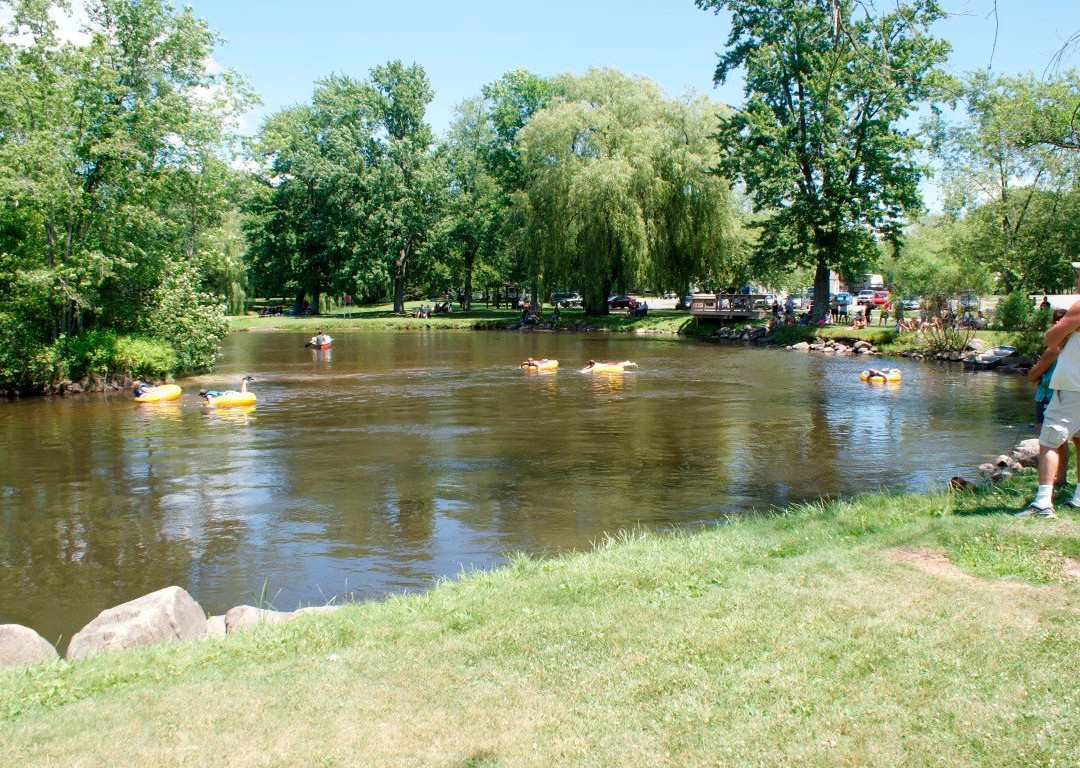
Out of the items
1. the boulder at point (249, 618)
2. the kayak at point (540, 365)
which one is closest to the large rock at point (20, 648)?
the boulder at point (249, 618)

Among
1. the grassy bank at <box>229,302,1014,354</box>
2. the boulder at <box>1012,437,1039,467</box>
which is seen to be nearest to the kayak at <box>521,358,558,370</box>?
the grassy bank at <box>229,302,1014,354</box>

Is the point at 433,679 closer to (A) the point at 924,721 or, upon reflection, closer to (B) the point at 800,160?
(A) the point at 924,721

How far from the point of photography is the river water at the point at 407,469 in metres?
10.3

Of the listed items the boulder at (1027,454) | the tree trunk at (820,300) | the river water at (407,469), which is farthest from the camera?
the tree trunk at (820,300)

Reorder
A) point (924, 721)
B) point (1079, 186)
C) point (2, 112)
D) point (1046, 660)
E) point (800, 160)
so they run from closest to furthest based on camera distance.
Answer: point (924, 721) < point (1046, 660) < point (2, 112) < point (1079, 186) < point (800, 160)

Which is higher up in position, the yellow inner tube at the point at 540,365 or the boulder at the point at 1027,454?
the yellow inner tube at the point at 540,365

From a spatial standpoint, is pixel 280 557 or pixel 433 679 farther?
pixel 280 557

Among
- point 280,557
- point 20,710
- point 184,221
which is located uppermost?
point 184,221

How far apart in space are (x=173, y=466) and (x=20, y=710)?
11695mm

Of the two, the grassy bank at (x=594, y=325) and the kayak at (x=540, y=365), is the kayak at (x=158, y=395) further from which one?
the grassy bank at (x=594, y=325)

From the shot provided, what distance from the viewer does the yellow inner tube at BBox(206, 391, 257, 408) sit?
23641 mm

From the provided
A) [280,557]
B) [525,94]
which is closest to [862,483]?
[280,557]

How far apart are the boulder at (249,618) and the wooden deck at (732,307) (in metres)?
48.7

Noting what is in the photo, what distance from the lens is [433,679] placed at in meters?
5.16
